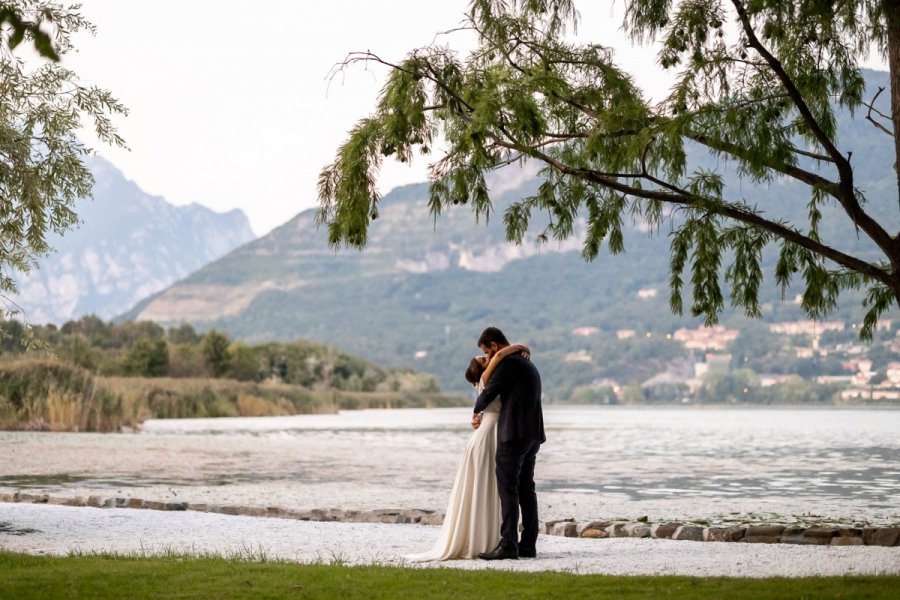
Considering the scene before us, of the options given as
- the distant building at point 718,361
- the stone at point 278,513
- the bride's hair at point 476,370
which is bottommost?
the stone at point 278,513

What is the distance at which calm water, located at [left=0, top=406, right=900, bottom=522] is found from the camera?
16.4 metres

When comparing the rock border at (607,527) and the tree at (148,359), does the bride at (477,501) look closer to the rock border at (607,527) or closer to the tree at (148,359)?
the rock border at (607,527)

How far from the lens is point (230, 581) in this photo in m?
8.12

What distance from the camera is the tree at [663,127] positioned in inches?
393

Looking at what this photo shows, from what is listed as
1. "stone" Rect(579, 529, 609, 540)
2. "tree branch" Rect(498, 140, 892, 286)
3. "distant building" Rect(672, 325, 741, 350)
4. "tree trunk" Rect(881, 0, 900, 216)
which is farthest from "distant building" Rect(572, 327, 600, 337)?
"tree trunk" Rect(881, 0, 900, 216)

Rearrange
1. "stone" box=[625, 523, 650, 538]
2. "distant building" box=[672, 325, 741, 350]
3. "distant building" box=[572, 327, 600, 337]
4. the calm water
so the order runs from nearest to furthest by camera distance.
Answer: "stone" box=[625, 523, 650, 538] < the calm water < "distant building" box=[672, 325, 741, 350] < "distant building" box=[572, 327, 600, 337]

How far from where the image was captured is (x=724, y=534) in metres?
11.4

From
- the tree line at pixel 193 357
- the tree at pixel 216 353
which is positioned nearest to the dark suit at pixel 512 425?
the tree line at pixel 193 357

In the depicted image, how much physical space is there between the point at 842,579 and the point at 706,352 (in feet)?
424

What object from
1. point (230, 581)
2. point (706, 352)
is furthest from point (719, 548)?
point (706, 352)

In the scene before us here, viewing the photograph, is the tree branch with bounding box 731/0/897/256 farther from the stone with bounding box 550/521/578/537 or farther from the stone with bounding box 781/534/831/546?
the stone with bounding box 550/521/578/537

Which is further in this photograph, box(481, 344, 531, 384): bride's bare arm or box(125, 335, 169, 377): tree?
box(125, 335, 169, 377): tree

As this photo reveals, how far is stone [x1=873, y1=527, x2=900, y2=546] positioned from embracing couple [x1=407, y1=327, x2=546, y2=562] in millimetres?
3226

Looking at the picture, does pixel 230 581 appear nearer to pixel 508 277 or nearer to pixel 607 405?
pixel 607 405
